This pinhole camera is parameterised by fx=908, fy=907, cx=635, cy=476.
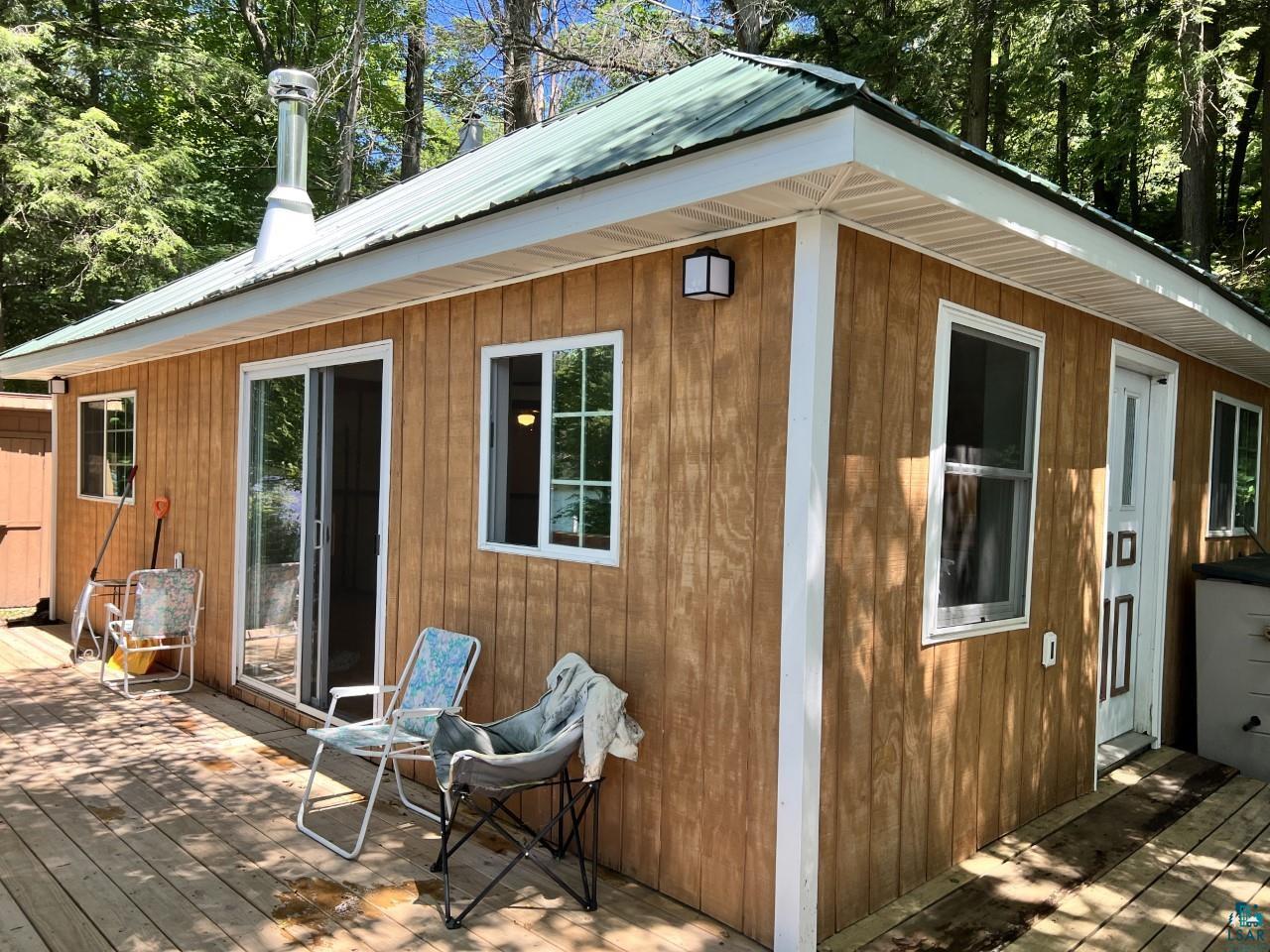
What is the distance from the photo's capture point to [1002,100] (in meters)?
11.3

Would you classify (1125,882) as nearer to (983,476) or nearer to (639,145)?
(983,476)

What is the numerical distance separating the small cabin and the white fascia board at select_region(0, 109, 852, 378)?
12 mm

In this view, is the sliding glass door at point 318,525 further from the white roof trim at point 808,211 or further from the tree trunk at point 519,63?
the tree trunk at point 519,63

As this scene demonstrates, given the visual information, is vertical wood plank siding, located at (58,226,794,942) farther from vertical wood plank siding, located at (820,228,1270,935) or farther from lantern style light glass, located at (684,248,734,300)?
vertical wood plank siding, located at (820,228,1270,935)

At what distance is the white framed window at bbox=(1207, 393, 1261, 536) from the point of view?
5551mm

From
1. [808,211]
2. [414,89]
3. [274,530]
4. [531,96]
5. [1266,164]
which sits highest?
[414,89]

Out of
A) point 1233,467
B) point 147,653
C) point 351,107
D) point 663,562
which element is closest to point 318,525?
point 147,653

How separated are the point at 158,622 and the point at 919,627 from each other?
15.0ft

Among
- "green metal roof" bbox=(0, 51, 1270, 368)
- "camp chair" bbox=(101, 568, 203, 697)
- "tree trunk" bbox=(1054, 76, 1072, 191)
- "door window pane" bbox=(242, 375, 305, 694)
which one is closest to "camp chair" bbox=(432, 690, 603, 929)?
"green metal roof" bbox=(0, 51, 1270, 368)

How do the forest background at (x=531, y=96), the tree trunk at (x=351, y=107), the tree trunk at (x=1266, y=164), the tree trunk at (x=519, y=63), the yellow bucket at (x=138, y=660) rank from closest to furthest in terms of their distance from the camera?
the yellow bucket at (x=138, y=660)
the tree trunk at (x=1266, y=164)
the forest background at (x=531, y=96)
the tree trunk at (x=519, y=63)
the tree trunk at (x=351, y=107)

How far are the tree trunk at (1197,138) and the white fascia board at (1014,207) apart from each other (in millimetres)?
5213

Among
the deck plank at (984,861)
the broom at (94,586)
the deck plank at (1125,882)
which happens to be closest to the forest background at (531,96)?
the broom at (94,586)

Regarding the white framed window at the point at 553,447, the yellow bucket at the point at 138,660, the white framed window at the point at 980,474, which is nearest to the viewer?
the white framed window at the point at 980,474

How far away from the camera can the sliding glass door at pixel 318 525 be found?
464 cm
